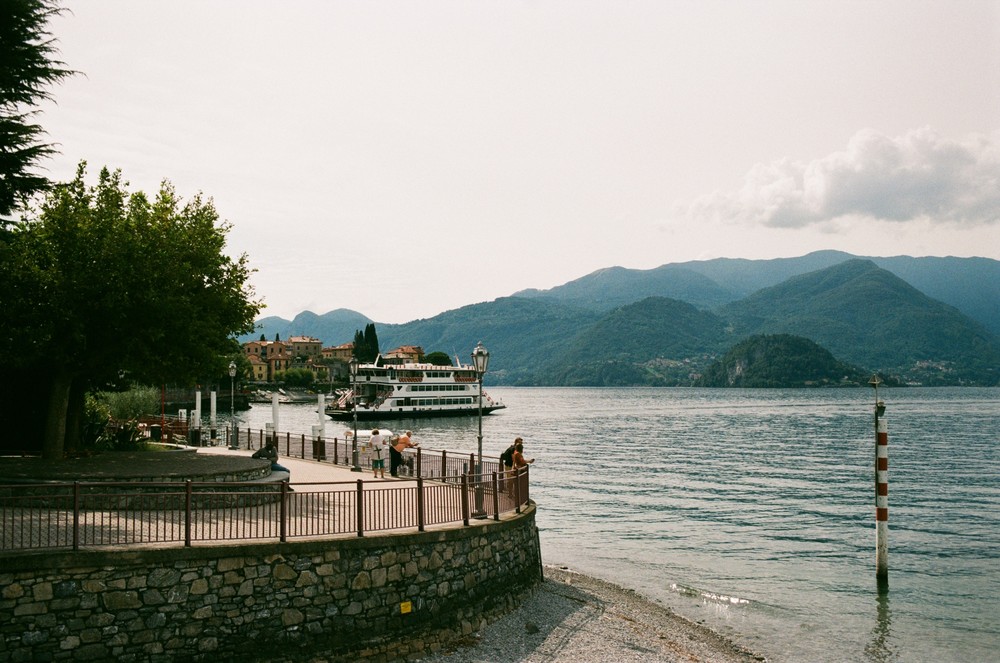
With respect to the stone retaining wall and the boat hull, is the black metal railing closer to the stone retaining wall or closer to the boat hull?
the stone retaining wall

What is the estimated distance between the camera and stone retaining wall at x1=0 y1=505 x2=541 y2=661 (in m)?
10.7

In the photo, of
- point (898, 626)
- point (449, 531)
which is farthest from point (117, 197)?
point (898, 626)

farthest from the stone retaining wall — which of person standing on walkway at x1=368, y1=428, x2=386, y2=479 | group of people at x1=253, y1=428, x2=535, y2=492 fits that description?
person standing on walkway at x1=368, y1=428, x2=386, y2=479

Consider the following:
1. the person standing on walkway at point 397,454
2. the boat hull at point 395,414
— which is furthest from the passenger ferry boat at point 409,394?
the person standing on walkway at point 397,454

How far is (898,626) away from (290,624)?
1494 centimetres

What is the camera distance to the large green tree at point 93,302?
17953 millimetres

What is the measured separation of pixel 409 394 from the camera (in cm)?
11006

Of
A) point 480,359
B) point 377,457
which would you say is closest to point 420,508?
point 480,359

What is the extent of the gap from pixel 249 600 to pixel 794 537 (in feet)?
73.6

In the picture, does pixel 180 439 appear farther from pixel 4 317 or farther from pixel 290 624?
pixel 290 624

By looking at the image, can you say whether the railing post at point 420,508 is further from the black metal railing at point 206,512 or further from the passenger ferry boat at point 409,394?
the passenger ferry boat at point 409,394

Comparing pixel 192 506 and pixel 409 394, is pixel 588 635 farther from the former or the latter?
pixel 409 394

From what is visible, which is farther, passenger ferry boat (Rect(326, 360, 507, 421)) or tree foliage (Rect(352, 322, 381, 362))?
tree foliage (Rect(352, 322, 381, 362))

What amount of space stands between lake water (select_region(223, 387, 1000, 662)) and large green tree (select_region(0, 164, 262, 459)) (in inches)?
541
